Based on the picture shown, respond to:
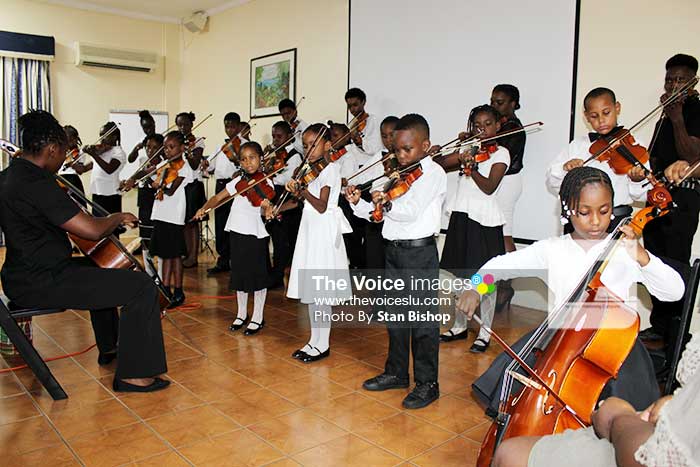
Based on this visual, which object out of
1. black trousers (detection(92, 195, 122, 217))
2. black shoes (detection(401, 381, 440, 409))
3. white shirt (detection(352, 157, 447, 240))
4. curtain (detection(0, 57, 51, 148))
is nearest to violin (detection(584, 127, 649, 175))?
white shirt (detection(352, 157, 447, 240))

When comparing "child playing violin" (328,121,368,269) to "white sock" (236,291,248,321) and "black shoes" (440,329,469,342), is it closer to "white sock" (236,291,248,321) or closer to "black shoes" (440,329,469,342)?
"white sock" (236,291,248,321)

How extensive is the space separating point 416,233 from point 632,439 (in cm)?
172

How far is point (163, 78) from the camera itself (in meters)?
8.78

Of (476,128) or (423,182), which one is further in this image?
(476,128)

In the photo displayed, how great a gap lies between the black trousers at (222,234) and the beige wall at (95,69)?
271cm

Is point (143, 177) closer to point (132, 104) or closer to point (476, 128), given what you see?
point (476, 128)

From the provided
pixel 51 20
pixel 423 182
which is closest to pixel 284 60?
pixel 51 20

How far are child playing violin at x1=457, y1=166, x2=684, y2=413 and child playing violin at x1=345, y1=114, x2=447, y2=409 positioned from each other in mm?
647

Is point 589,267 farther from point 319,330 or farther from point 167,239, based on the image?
point 167,239

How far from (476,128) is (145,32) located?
653 cm

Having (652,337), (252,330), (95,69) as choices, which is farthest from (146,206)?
(652,337)

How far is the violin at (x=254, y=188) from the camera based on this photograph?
3.84m

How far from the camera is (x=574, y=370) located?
1.68 metres

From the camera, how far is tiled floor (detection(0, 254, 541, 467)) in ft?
7.75
